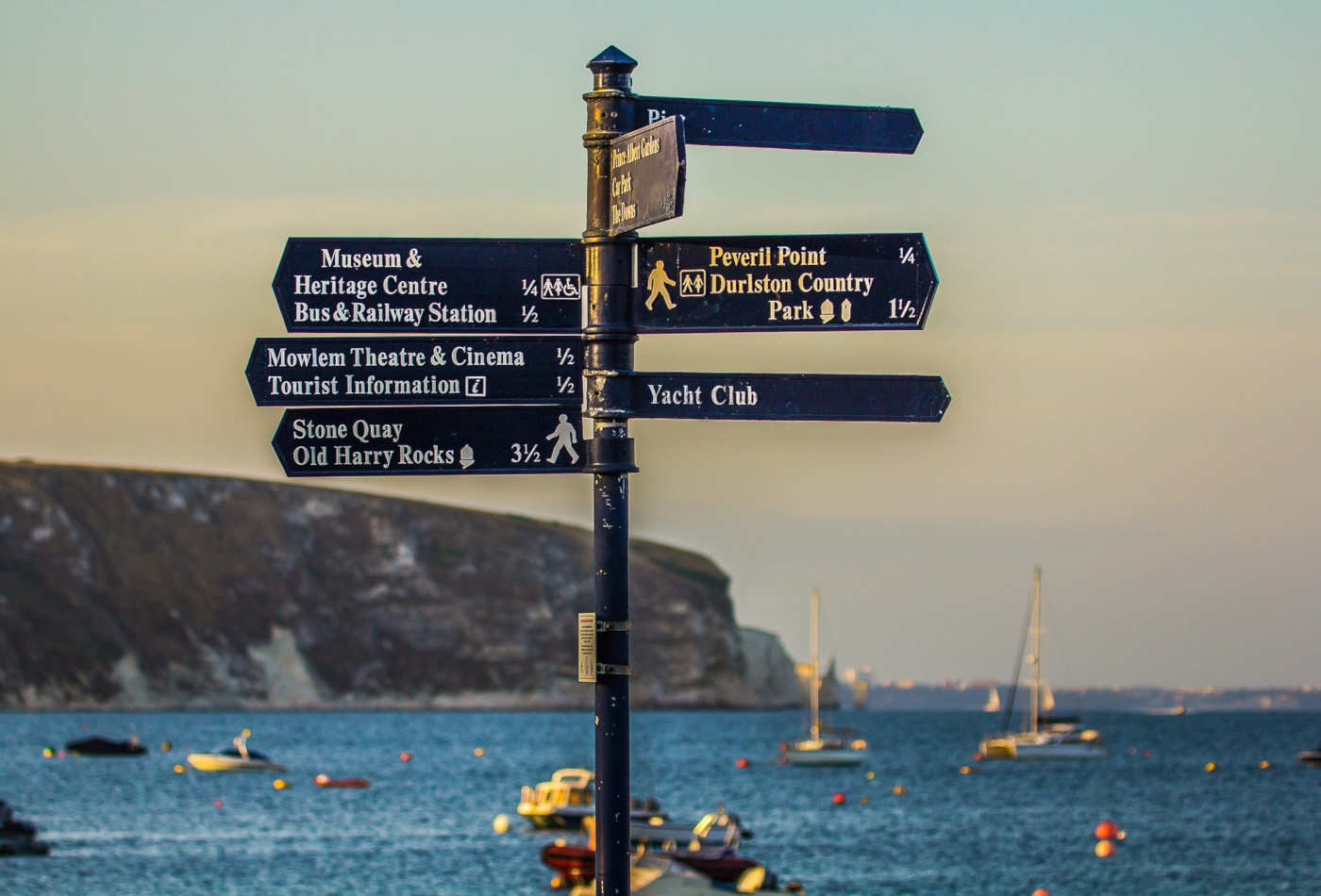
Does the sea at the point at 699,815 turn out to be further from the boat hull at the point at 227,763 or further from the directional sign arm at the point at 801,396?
the directional sign arm at the point at 801,396

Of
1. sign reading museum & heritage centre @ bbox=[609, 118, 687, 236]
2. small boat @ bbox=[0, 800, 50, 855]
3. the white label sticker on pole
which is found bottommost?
small boat @ bbox=[0, 800, 50, 855]

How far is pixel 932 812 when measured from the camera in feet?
287

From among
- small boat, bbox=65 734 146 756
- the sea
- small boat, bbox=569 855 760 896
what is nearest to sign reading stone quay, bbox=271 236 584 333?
small boat, bbox=569 855 760 896

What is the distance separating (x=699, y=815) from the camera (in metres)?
85.2

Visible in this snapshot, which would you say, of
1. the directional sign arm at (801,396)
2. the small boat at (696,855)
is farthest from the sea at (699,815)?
the directional sign arm at (801,396)

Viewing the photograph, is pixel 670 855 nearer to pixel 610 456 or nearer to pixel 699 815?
pixel 610 456

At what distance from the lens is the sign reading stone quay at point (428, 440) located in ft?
26.3

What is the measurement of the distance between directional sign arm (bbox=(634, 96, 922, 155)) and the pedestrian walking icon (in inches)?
51.9

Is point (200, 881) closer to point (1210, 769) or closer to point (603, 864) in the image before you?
point (603, 864)

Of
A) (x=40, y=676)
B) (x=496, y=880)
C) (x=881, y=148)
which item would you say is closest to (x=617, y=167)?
(x=881, y=148)

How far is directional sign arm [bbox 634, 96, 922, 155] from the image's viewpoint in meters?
8.02

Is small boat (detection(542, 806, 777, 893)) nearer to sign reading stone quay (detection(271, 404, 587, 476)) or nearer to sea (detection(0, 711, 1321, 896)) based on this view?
sea (detection(0, 711, 1321, 896))

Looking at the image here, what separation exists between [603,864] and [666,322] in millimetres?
2251

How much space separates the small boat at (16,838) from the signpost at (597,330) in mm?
50558
